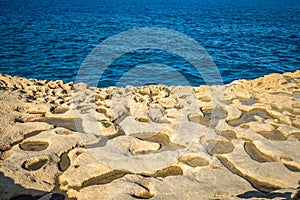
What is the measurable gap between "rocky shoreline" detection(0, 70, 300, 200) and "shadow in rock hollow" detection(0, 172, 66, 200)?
0.02 metres

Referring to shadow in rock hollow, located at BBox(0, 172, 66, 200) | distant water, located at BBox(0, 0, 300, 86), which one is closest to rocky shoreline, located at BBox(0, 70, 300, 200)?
shadow in rock hollow, located at BBox(0, 172, 66, 200)

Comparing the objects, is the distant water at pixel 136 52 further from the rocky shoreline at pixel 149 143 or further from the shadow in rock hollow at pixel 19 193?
the shadow in rock hollow at pixel 19 193

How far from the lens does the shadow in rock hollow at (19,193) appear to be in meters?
4.95

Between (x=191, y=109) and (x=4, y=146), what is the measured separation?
5.31m

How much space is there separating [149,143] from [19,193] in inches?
117

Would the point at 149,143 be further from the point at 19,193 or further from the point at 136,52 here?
the point at 136,52

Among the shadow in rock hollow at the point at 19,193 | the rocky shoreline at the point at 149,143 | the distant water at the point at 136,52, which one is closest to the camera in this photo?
the shadow in rock hollow at the point at 19,193

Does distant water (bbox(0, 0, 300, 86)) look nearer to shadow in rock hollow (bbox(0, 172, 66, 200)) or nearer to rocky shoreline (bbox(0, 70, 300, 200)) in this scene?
rocky shoreline (bbox(0, 70, 300, 200))

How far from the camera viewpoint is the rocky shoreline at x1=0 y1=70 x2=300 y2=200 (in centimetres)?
516

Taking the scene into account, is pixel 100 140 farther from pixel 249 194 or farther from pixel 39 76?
pixel 39 76

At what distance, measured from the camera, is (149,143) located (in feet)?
22.4

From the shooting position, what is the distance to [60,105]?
912cm

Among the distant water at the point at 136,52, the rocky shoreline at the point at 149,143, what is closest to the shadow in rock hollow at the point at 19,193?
the rocky shoreline at the point at 149,143

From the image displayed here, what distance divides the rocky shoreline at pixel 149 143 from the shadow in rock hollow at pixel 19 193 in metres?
0.02
